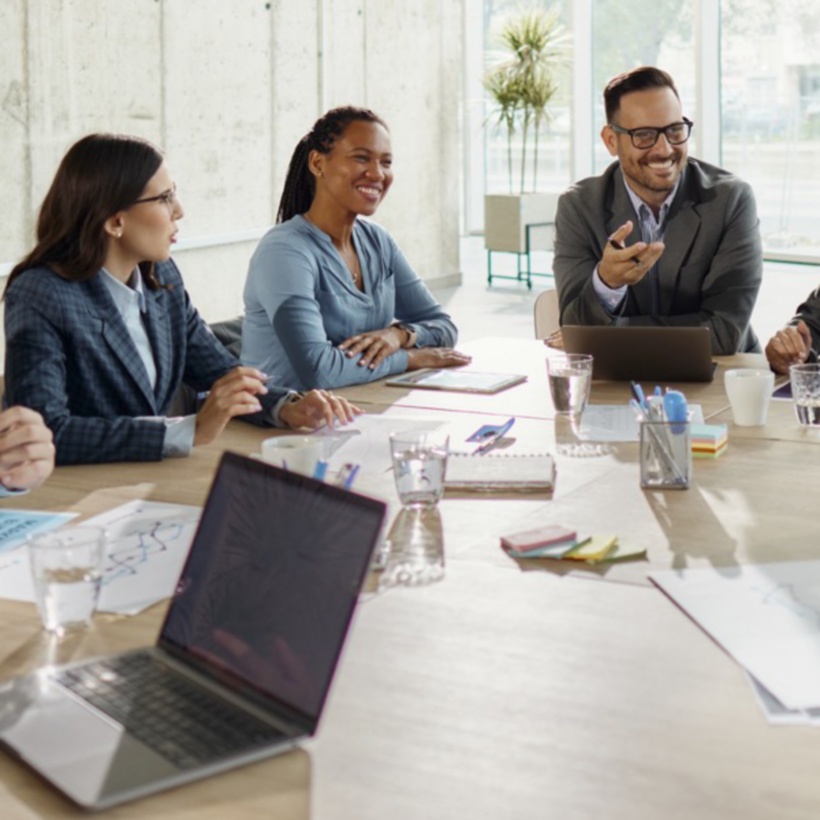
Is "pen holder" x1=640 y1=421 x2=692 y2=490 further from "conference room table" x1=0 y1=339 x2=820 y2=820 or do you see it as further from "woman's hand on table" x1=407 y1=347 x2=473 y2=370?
"woman's hand on table" x1=407 y1=347 x2=473 y2=370

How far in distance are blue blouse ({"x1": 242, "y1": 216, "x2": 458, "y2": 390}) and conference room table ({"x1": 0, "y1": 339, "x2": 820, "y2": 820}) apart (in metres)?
0.95

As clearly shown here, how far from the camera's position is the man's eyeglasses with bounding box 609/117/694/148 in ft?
12.2

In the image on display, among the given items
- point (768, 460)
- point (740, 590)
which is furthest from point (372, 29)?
point (740, 590)

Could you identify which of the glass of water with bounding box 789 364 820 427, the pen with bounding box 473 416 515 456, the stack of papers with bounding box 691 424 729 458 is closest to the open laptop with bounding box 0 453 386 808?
the pen with bounding box 473 416 515 456

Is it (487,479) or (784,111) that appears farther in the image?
(784,111)

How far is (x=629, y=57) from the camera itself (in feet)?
36.6

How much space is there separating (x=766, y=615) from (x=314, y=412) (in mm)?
1289

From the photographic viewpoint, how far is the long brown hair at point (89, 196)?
2.76 metres

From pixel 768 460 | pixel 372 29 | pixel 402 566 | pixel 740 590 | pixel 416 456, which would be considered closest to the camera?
pixel 740 590

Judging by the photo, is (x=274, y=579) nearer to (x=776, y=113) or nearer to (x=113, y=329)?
(x=113, y=329)

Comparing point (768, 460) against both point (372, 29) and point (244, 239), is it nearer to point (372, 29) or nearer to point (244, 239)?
point (244, 239)

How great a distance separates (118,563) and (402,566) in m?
0.38

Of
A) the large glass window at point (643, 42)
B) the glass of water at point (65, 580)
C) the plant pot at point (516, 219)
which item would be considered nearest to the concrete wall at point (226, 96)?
the plant pot at point (516, 219)

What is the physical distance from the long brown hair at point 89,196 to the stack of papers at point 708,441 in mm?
1228
